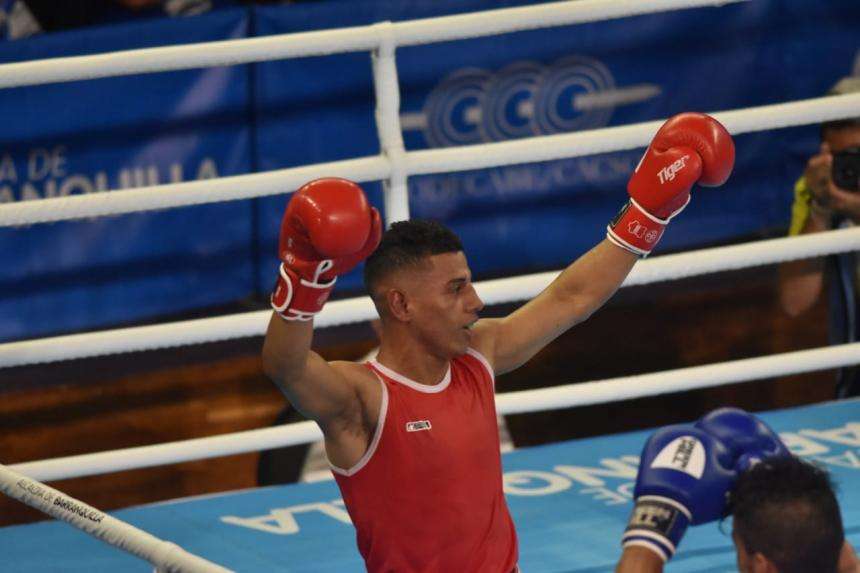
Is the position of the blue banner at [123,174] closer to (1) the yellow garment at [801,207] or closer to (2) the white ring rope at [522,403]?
(2) the white ring rope at [522,403]

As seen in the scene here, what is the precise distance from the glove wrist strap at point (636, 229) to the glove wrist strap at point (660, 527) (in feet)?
3.09

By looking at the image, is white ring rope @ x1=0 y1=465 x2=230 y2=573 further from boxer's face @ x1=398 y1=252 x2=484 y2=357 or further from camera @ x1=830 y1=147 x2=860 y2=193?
camera @ x1=830 y1=147 x2=860 y2=193

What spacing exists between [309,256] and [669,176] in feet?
2.99

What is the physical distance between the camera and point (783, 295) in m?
4.86

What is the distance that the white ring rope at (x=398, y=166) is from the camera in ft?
12.3

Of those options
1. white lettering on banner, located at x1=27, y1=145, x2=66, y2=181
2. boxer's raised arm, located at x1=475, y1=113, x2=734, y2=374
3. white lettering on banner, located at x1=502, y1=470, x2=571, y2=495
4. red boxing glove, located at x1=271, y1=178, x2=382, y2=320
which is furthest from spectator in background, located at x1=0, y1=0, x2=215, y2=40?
red boxing glove, located at x1=271, y1=178, x2=382, y2=320

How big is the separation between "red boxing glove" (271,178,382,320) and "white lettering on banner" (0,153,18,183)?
2075mm

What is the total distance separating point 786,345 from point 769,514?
3390 mm

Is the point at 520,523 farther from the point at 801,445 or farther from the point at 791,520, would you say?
the point at 791,520

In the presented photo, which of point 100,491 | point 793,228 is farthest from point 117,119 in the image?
point 793,228

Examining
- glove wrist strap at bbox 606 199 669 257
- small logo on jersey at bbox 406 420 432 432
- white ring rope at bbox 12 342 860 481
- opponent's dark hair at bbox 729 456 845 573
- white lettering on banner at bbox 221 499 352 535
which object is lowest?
white lettering on banner at bbox 221 499 352 535

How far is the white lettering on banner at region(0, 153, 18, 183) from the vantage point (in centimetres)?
443

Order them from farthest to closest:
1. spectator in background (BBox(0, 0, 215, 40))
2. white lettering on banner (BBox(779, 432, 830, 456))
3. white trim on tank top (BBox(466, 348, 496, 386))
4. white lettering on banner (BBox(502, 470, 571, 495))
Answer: spectator in background (BBox(0, 0, 215, 40))
white lettering on banner (BBox(779, 432, 830, 456))
white lettering on banner (BBox(502, 470, 571, 495))
white trim on tank top (BBox(466, 348, 496, 386))

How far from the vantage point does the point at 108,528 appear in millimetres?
2666
